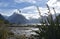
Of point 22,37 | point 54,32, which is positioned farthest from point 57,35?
point 22,37

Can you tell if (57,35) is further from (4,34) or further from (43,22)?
(4,34)

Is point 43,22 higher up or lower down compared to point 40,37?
higher up

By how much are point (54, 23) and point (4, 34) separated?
326 cm

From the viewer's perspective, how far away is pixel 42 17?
22.0 feet

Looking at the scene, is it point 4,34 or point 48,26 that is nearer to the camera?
point 48,26

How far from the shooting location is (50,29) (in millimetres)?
6336

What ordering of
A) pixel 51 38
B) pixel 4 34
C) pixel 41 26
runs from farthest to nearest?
1. pixel 4 34
2. pixel 41 26
3. pixel 51 38

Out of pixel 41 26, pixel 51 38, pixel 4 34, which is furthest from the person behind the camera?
pixel 4 34

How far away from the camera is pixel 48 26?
21.2 ft

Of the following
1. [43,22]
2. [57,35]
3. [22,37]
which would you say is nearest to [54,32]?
[57,35]

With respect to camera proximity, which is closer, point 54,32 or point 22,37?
point 54,32

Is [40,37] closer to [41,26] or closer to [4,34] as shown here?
[41,26]

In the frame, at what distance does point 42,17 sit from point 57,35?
76 centimetres

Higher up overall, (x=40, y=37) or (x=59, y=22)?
(x=59, y=22)
